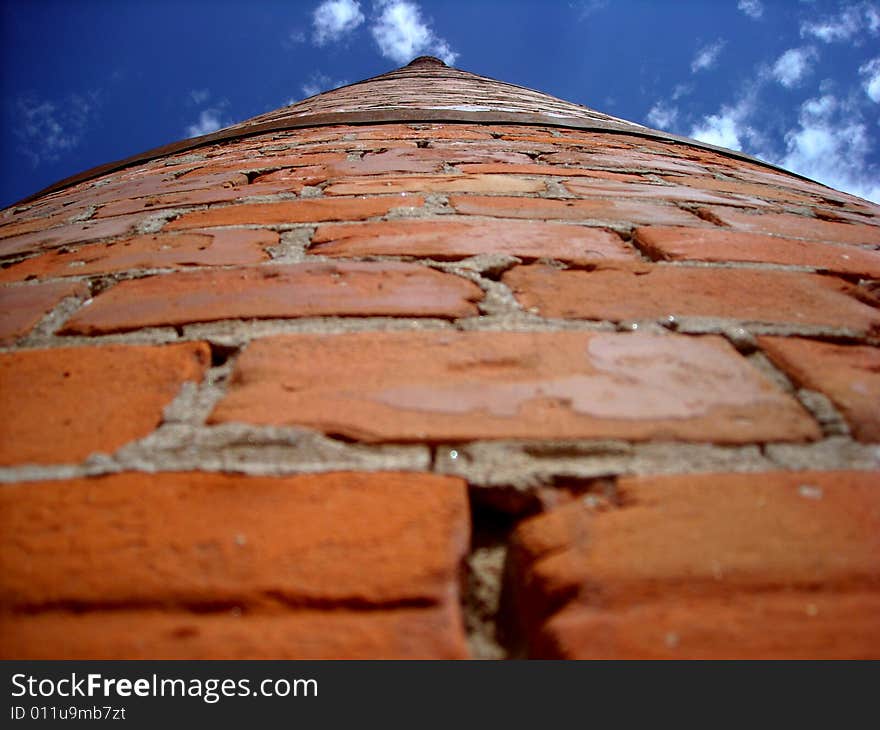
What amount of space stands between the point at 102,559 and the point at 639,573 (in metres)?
0.31

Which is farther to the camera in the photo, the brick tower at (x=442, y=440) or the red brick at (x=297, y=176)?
the red brick at (x=297, y=176)

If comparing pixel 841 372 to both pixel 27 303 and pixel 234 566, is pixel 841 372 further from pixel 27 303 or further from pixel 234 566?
pixel 27 303

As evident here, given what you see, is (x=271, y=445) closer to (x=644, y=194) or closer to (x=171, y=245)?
(x=171, y=245)

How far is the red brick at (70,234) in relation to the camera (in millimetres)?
729

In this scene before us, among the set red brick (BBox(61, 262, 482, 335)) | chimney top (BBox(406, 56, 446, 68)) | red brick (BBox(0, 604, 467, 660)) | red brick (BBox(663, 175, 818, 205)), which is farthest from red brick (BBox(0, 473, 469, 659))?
chimney top (BBox(406, 56, 446, 68))

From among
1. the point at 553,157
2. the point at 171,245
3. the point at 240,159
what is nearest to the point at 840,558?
the point at 171,245

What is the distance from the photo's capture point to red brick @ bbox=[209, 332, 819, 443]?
1.23ft

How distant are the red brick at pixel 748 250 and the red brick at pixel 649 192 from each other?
14cm

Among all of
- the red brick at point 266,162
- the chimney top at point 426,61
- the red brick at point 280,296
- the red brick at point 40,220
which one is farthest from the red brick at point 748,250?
the chimney top at point 426,61

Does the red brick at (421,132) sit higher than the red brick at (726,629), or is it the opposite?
the red brick at (421,132)

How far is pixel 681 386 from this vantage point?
1.35 feet

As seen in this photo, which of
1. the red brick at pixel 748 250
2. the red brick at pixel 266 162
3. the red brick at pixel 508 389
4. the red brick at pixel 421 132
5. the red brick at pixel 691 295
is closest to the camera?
the red brick at pixel 508 389

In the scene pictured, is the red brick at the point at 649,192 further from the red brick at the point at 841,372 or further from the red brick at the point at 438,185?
the red brick at the point at 841,372

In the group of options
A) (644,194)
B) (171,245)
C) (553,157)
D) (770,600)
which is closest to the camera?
(770,600)
